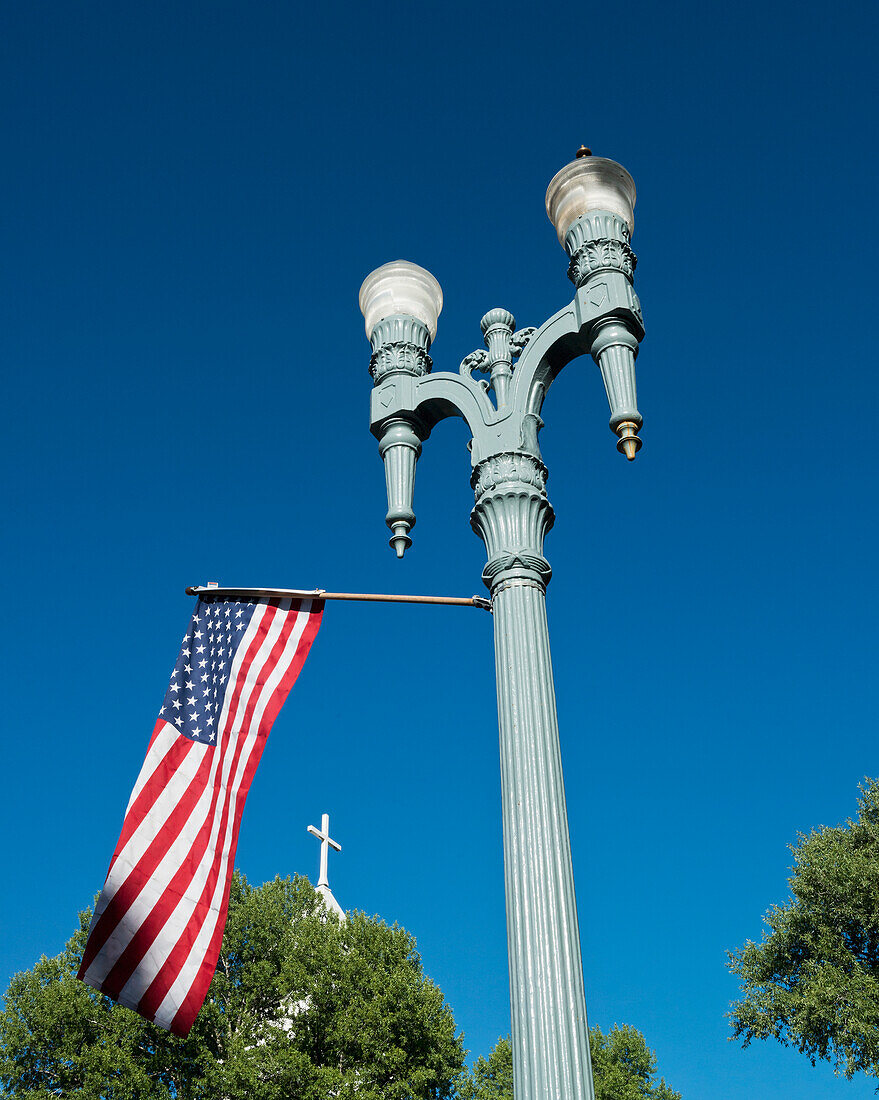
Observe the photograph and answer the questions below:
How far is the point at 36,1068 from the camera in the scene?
19.8 metres

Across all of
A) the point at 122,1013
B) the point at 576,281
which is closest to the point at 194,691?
the point at 576,281

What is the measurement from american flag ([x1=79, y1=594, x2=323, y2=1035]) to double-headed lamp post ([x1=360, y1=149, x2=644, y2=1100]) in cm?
131

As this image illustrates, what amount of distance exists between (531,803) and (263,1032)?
18.4 meters

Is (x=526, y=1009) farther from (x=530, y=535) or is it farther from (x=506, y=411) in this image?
(x=506, y=411)

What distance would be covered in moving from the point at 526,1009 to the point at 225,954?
19845 mm

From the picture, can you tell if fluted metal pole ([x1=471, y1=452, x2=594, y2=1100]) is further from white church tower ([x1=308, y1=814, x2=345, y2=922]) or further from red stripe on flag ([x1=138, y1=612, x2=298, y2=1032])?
white church tower ([x1=308, y1=814, x2=345, y2=922])

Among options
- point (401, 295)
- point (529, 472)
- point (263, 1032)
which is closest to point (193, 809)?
point (529, 472)

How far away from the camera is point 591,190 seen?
6.52m

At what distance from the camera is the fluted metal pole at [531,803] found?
12.9ft

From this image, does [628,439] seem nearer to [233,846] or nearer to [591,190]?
[591,190]

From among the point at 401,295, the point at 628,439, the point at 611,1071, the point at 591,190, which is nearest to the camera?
the point at 628,439

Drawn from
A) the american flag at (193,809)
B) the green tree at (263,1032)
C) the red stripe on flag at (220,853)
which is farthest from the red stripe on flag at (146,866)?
the green tree at (263,1032)

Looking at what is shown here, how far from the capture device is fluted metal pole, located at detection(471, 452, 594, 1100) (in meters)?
3.92

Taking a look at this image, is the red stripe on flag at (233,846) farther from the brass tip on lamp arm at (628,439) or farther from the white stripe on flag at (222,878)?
the brass tip on lamp arm at (628,439)
